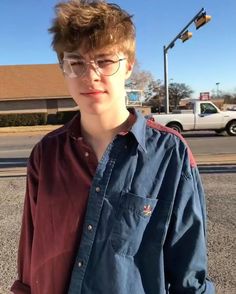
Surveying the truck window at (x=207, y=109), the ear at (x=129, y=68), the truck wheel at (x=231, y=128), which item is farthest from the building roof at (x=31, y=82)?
the ear at (x=129, y=68)

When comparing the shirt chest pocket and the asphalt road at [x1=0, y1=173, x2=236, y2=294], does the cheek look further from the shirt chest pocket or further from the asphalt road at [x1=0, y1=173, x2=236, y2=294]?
the asphalt road at [x1=0, y1=173, x2=236, y2=294]

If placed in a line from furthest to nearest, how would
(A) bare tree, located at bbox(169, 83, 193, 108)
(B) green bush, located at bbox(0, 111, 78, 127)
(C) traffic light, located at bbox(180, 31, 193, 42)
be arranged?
(A) bare tree, located at bbox(169, 83, 193, 108), (B) green bush, located at bbox(0, 111, 78, 127), (C) traffic light, located at bbox(180, 31, 193, 42)

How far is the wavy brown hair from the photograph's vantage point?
1701 mm

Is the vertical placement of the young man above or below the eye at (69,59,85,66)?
below

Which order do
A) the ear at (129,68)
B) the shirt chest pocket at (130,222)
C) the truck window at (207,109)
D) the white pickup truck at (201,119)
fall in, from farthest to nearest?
the truck window at (207,109) < the white pickup truck at (201,119) < the ear at (129,68) < the shirt chest pocket at (130,222)

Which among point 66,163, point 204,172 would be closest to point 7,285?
point 66,163

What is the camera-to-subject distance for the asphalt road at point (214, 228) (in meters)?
4.23

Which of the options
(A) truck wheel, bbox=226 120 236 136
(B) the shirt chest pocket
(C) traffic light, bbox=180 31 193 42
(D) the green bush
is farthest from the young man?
(D) the green bush

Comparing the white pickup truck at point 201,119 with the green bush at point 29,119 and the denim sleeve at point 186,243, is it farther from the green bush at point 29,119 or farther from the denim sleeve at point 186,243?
the denim sleeve at point 186,243

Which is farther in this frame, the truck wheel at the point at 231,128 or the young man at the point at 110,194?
the truck wheel at the point at 231,128

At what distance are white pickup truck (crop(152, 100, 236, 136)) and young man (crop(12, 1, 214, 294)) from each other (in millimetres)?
19051

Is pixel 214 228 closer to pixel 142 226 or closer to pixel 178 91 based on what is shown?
pixel 142 226

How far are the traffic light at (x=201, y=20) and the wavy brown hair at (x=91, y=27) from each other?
752 inches

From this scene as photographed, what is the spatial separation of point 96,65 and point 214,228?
410 cm
